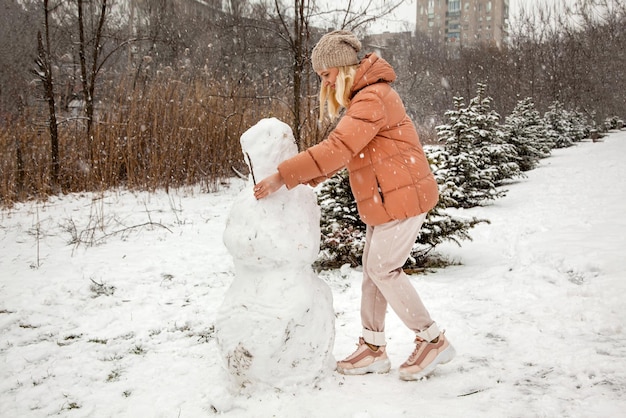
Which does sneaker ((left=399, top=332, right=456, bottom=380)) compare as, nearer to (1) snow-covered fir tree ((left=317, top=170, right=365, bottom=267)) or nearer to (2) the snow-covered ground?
(2) the snow-covered ground

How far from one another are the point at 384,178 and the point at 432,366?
Answer: 3.03ft

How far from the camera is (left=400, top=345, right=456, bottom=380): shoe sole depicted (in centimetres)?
227

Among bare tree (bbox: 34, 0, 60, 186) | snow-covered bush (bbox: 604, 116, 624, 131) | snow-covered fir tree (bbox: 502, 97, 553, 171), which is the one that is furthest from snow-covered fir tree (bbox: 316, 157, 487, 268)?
snow-covered bush (bbox: 604, 116, 624, 131)

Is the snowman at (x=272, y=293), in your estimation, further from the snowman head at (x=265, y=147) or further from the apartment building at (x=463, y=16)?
the apartment building at (x=463, y=16)

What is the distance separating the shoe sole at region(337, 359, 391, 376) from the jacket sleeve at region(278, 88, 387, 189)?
0.97 m

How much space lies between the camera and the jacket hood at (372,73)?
220 cm

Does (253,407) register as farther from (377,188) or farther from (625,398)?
(625,398)

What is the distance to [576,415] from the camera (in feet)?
6.18

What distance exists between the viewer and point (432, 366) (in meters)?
2.29

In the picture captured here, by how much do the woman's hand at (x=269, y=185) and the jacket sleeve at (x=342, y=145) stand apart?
0.12 ft

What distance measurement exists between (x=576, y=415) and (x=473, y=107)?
6550 mm

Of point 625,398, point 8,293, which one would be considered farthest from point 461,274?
point 8,293

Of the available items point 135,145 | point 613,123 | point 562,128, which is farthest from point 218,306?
point 613,123

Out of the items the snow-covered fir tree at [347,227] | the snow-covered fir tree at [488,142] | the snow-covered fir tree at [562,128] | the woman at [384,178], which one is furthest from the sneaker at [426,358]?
the snow-covered fir tree at [562,128]
